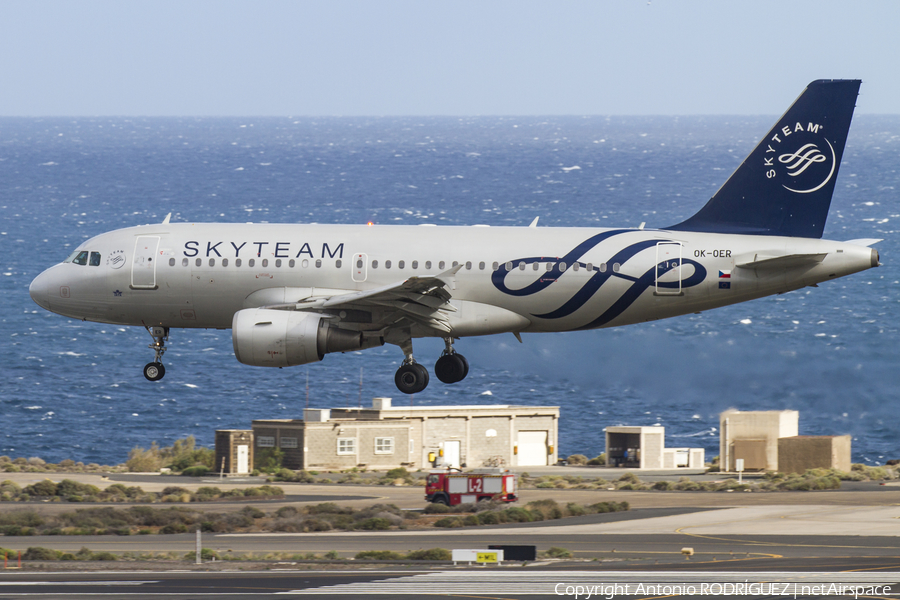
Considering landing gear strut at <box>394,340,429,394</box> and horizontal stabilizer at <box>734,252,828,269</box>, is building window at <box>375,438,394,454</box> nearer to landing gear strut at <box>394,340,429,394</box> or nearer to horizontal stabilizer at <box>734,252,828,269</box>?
landing gear strut at <box>394,340,429,394</box>

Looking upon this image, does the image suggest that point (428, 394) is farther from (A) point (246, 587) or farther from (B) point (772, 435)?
(A) point (246, 587)

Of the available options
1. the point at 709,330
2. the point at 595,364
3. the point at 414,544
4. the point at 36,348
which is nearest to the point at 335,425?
the point at 595,364

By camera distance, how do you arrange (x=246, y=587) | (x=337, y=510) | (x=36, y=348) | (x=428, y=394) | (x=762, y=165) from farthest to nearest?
(x=36, y=348)
(x=428, y=394)
(x=337, y=510)
(x=762, y=165)
(x=246, y=587)

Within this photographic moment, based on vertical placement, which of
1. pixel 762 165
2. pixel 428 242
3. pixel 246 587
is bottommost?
pixel 246 587

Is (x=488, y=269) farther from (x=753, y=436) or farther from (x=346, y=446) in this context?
(x=346, y=446)

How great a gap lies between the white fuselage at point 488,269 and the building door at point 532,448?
5542cm

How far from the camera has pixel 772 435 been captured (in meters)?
88.1

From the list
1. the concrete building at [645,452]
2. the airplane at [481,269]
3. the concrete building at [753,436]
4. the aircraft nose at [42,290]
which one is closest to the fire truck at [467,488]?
the concrete building at [753,436]

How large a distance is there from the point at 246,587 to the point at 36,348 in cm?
11283

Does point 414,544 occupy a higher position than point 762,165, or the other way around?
point 762,165

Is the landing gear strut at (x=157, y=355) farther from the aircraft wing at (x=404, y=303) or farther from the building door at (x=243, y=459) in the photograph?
the building door at (x=243, y=459)

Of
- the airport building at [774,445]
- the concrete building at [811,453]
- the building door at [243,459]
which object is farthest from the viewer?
the building door at [243,459]

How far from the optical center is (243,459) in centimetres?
9375

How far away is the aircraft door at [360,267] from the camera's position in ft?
149
